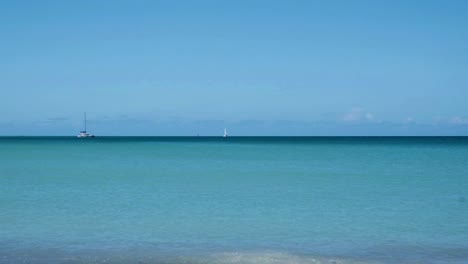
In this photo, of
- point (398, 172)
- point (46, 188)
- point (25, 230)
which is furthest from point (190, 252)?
point (398, 172)

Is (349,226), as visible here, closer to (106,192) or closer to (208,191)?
(208,191)

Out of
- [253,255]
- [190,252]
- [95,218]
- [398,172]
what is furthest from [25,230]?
[398,172]

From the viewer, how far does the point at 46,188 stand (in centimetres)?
2659

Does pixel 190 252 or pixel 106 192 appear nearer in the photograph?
pixel 190 252

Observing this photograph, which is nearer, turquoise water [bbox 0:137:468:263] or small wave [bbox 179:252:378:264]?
small wave [bbox 179:252:378:264]

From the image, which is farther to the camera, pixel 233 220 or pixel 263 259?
pixel 233 220

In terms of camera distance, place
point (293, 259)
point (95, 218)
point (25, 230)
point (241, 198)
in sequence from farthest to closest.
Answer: point (241, 198) → point (95, 218) → point (25, 230) → point (293, 259)

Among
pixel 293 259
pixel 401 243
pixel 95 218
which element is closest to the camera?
pixel 293 259

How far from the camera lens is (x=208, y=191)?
25594 millimetres

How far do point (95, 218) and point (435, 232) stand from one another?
Result: 31.8ft

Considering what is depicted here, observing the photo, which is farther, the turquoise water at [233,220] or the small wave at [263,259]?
the turquoise water at [233,220]

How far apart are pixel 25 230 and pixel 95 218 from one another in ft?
8.21

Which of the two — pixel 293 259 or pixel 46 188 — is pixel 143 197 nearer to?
pixel 46 188

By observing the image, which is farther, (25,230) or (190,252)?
(25,230)
